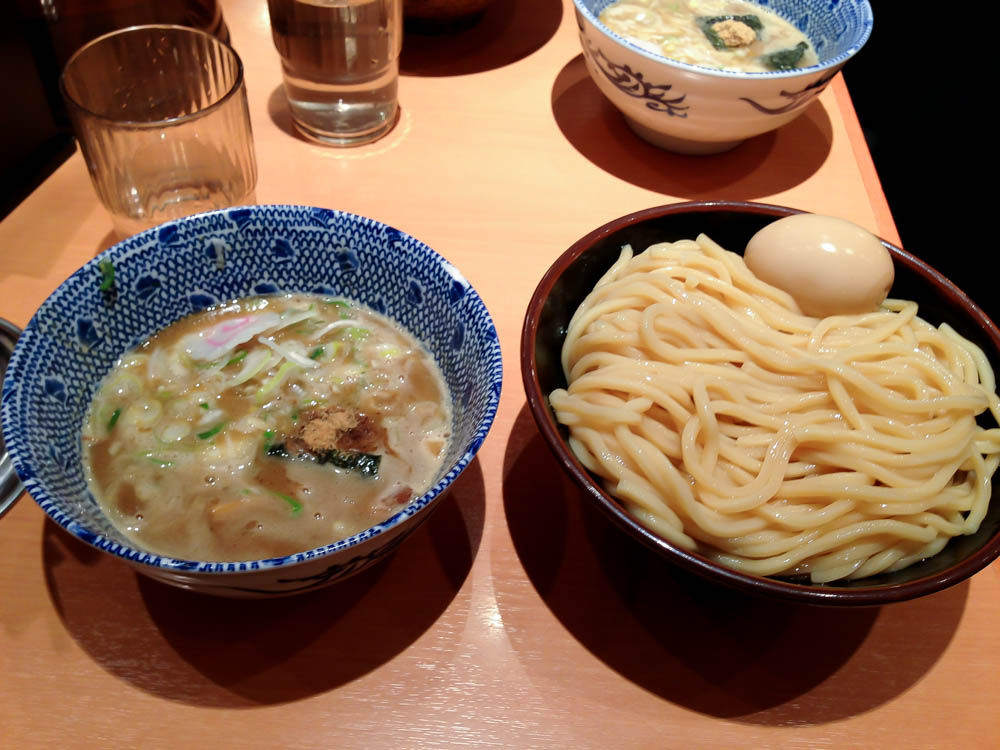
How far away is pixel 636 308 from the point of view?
111cm

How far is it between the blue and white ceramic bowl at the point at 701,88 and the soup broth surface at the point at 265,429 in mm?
734

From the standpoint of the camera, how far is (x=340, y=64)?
5.04 feet

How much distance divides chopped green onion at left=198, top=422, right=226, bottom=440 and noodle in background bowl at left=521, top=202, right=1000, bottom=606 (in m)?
0.40

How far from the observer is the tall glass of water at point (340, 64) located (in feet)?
4.83

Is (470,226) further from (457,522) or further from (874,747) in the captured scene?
(874,747)

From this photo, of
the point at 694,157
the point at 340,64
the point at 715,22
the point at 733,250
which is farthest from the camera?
the point at 715,22

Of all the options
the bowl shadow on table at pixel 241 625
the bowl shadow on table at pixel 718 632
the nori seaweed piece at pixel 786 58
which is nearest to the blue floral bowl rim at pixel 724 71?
the nori seaweed piece at pixel 786 58

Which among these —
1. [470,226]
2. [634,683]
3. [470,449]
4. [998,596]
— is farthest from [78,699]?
[998,596]

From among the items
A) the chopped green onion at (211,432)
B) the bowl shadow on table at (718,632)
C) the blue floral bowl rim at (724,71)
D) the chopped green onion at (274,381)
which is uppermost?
the blue floral bowl rim at (724,71)

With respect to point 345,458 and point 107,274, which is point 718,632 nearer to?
point 345,458

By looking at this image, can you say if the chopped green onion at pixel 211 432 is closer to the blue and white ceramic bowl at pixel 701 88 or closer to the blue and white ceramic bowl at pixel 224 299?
the blue and white ceramic bowl at pixel 224 299

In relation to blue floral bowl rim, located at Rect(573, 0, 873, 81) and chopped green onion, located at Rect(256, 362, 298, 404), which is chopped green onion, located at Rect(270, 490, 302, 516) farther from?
blue floral bowl rim, located at Rect(573, 0, 873, 81)

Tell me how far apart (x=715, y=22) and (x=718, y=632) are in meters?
1.42

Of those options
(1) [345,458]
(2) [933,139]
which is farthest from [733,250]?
(2) [933,139]
